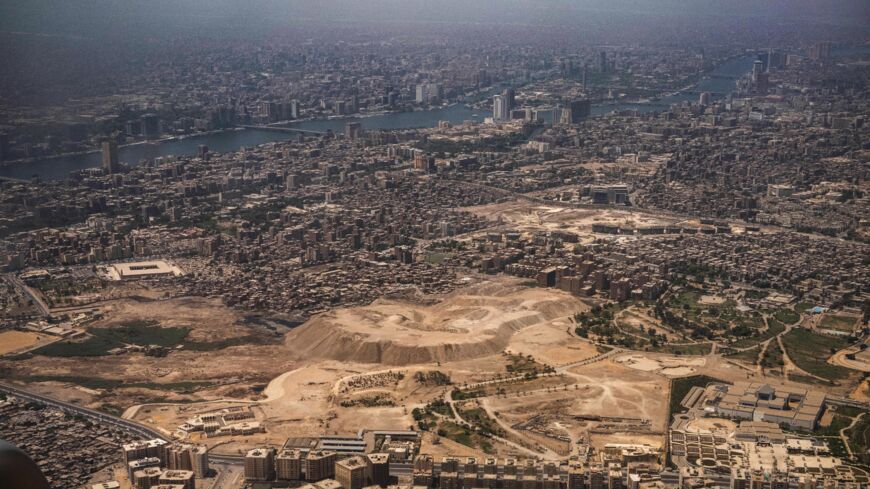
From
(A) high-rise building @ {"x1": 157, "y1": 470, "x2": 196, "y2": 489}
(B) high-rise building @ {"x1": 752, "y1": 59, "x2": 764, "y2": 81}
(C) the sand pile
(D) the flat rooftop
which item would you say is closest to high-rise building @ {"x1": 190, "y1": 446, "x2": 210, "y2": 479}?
(A) high-rise building @ {"x1": 157, "y1": 470, "x2": 196, "y2": 489}

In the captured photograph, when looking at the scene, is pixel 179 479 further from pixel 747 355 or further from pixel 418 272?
pixel 418 272

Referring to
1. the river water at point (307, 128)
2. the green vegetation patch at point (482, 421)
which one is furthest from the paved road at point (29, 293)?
the river water at point (307, 128)

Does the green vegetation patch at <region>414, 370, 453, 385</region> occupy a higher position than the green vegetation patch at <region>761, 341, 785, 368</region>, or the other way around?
the green vegetation patch at <region>414, 370, 453, 385</region>

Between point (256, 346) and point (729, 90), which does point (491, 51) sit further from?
point (256, 346)

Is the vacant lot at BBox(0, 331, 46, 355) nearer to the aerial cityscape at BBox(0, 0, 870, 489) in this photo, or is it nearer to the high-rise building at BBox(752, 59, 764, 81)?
the aerial cityscape at BBox(0, 0, 870, 489)

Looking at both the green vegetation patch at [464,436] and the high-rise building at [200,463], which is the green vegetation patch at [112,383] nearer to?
the high-rise building at [200,463]

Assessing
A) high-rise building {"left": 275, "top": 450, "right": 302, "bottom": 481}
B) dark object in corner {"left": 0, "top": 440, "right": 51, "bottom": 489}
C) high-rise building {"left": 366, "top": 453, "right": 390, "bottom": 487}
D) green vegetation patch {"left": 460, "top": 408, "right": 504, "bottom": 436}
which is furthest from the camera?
green vegetation patch {"left": 460, "top": 408, "right": 504, "bottom": 436}

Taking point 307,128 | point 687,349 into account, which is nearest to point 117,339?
point 687,349
